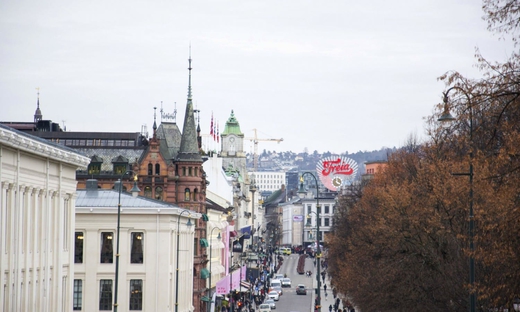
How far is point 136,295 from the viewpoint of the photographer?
258ft

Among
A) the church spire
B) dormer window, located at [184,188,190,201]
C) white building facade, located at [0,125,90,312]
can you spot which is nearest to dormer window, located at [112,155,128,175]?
the church spire

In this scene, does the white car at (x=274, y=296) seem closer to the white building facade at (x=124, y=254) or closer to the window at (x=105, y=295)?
the white building facade at (x=124, y=254)

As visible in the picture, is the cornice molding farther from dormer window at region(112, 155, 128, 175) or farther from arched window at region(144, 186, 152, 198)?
dormer window at region(112, 155, 128, 175)

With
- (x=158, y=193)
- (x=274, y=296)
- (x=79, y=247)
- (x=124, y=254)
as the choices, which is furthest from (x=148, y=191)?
(x=79, y=247)

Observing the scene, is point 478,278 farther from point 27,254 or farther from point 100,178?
point 100,178

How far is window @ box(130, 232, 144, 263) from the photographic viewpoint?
7931 centimetres

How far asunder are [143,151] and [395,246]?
67507mm

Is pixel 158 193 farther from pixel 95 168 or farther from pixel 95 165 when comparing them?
pixel 95 165

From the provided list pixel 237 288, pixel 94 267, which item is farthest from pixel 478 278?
pixel 237 288

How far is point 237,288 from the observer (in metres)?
146

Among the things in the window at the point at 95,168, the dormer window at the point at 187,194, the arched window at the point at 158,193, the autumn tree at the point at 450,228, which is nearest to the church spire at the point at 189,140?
the dormer window at the point at 187,194

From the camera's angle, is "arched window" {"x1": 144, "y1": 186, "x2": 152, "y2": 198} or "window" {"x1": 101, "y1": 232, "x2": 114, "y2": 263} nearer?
"window" {"x1": 101, "y1": 232, "x2": 114, "y2": 263}

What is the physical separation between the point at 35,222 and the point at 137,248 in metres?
28.5

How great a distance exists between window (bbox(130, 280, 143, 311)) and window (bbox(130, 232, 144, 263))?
1403 mm
